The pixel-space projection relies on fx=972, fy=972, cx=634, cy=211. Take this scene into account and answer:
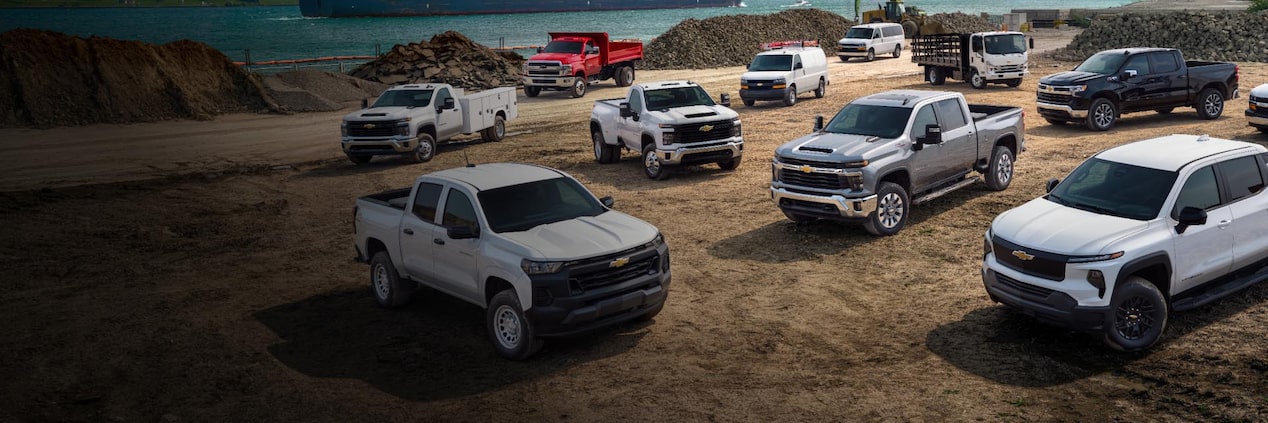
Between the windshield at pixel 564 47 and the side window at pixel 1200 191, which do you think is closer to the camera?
the side window at pixel 1200 191

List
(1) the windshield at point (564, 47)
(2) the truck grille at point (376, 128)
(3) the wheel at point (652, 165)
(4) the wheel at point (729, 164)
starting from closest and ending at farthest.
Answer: (3) the wheel at point (652, 165) → (4) the wheel at point (729, 164) → (2) the truck grille at point (376, 128) → (1) the windshield at point (564, 47)

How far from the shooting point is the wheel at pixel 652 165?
2106cm

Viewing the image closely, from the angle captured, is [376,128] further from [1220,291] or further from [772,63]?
[1220,291]

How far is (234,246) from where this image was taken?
16703 mm

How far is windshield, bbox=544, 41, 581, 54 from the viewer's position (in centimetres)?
4047

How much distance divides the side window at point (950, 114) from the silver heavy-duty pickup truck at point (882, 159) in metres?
0.02

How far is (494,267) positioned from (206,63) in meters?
32.3

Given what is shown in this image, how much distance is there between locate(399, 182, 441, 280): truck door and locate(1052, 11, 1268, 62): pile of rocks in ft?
132

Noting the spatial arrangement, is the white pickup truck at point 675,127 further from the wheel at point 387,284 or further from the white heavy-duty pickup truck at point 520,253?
the wheel at point 387,284

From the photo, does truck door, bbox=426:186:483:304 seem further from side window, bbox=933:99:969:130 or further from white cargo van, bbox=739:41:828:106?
white cargo van, bbox=739:41:828:106

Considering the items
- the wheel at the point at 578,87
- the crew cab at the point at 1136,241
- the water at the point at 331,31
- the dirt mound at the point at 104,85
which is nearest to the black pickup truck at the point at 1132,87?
the crew cab at the point at 1136,241

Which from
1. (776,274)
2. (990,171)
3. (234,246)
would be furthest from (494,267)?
(990,171)

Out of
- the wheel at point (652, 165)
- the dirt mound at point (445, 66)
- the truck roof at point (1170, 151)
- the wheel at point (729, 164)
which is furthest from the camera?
the dirt mound at point (445, 66)

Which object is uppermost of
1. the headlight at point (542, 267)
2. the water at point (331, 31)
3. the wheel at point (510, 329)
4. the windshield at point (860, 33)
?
the water at point (331, 31)
